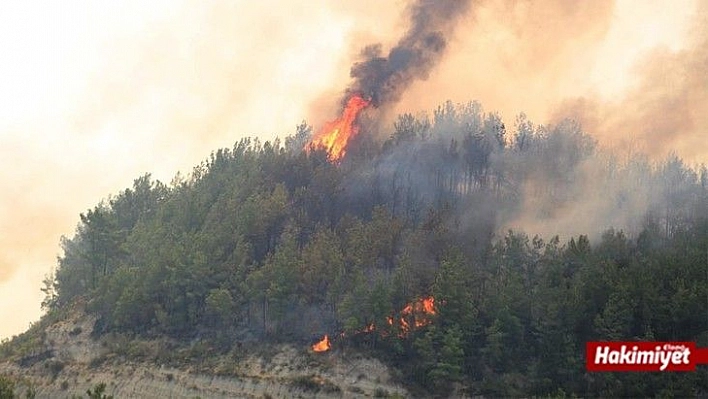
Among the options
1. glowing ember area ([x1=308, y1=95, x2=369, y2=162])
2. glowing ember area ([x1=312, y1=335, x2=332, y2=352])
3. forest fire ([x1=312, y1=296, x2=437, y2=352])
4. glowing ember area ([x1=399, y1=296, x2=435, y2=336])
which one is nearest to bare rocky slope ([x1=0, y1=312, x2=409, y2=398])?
glowing ember area ([x1=312, y1=335, x2=332, y2=352])

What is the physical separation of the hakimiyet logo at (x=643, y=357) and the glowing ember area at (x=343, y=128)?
86.3m

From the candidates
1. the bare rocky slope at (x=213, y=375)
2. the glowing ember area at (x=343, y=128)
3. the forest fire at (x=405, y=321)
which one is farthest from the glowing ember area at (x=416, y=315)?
the glowing ember area at (x=343, y=128)

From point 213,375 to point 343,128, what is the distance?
253 ft

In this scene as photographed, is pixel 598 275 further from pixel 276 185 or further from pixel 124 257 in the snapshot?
pixel 124 257

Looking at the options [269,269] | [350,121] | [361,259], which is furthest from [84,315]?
[350,121]

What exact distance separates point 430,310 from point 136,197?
79.5 metres

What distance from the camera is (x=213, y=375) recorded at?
9700 cm

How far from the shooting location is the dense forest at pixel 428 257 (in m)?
91.3

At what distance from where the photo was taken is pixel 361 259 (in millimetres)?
109500

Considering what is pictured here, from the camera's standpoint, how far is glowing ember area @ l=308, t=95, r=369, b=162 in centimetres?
15900

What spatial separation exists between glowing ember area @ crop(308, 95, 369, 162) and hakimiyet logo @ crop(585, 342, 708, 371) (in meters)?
86.3

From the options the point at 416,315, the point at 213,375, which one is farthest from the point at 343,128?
the point at 213,375

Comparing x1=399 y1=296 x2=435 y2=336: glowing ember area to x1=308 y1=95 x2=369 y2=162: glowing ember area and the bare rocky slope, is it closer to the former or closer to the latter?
the bare rocky slope

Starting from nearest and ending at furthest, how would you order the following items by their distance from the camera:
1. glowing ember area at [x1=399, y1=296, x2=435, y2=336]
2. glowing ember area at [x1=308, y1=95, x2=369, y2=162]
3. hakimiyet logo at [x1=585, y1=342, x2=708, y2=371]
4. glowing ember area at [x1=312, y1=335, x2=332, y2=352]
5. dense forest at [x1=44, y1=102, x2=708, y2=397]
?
hakimiyet logo at [x1=585, y1=342, x2=708, y2=371]
dense forest at [x1=44, y1=102, x2=708, y2=397]
glowing ember area at [x1=399, y1=296, x2=435, y2=336]
glowing ember area at [x1=312, y1=335, x2=332, y2=352]
glowing ember area at [x1=308, y1=95, x2=369, y2=162]
